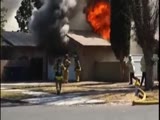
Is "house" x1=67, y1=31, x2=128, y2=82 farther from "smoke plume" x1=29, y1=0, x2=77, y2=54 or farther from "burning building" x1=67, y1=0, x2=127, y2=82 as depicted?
"smoke plume" x1=29, y1=0, x2=77, y2=54

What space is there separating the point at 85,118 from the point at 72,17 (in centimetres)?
2097

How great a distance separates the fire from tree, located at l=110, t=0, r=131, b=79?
3334mm

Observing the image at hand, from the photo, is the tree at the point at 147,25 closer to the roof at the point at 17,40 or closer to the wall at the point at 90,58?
the wall at the point at 90,58

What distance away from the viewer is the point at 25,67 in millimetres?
31109

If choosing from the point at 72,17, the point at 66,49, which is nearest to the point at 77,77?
the point at 66,49

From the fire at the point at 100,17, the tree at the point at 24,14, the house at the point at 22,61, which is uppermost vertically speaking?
the tree at the point at 24,14

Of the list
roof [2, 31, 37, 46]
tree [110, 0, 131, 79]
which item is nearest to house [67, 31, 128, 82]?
tree [110, 0, 131, 79]

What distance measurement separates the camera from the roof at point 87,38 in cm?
2989

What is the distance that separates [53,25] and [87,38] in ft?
8.97

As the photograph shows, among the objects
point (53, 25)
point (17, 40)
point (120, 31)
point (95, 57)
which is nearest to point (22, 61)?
point (17, 40)

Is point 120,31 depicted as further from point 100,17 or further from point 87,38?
point 100,17

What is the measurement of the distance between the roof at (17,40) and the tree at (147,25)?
1150 centimetres

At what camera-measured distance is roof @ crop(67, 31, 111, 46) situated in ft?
98.1

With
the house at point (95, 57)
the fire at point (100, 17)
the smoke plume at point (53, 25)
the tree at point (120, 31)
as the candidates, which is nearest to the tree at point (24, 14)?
the smoke plume at point (53, 25)
